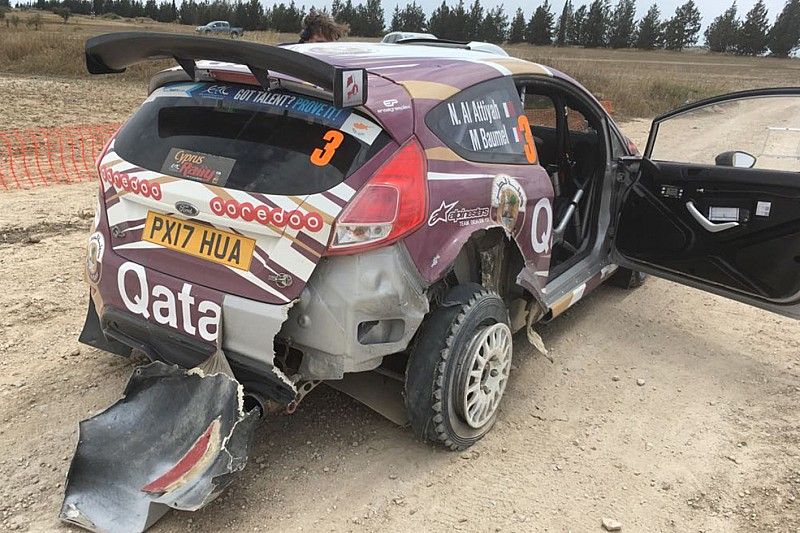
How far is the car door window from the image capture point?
155 inches

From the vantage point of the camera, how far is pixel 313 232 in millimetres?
2428

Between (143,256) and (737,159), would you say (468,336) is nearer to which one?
(143,256)

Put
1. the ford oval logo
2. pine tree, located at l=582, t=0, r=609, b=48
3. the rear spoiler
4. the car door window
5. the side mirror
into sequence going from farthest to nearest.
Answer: pine tree, located at l=582, t=0, r=609, b=48
the side mirror
the car door window
the ford oval logo
the rear spoiler

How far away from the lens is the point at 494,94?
10.8ft

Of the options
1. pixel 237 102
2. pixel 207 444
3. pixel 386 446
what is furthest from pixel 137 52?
pixel 386 446

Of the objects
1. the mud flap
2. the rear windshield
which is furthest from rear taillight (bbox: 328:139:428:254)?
the mud flap

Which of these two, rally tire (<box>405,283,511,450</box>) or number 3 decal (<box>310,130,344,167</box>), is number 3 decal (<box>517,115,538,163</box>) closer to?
rally tire (<box>405,283,511,450</box>)

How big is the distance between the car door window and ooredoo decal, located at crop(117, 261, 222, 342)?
3.24 meters

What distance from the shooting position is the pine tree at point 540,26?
79312 mm

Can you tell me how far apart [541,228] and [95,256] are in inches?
88.2

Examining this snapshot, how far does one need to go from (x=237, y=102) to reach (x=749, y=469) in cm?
295

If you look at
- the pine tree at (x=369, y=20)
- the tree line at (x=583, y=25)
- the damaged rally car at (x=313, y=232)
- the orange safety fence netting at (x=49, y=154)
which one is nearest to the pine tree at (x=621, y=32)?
the tree line at (x=583, y=25)

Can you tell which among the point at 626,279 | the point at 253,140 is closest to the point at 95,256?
the point at 253,140

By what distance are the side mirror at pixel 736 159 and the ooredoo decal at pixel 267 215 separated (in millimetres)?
2994
